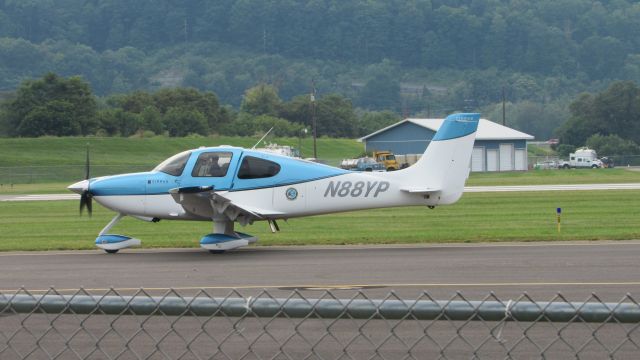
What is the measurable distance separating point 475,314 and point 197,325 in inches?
239

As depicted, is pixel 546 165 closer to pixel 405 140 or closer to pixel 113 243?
pixel 405 140

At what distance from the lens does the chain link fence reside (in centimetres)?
532

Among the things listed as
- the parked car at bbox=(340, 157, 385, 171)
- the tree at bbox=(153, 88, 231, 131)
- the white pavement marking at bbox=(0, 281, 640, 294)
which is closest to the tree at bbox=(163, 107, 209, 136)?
the tree at bbox=(153, 88, 231, 131)

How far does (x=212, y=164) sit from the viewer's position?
65.4 feet

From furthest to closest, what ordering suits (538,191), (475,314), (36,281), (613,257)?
(538,191)
(613,257)
(36,281)
(475,314)

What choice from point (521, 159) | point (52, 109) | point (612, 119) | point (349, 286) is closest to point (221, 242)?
point (349, 286)

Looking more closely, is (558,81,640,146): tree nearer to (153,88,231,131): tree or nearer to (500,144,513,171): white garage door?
(500,144,513,171): white garage door

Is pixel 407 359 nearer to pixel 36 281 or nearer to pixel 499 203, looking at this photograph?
pixel 36 281

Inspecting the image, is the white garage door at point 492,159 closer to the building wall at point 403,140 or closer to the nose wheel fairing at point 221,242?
the building wall at point 403,140

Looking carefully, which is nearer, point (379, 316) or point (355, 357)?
point (379, 316)

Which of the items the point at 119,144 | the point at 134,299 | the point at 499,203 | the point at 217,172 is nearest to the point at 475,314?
the point at 134,299

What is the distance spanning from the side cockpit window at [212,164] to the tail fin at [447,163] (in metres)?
3.47

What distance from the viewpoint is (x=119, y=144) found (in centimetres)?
8194

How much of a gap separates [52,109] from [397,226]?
234 ft
